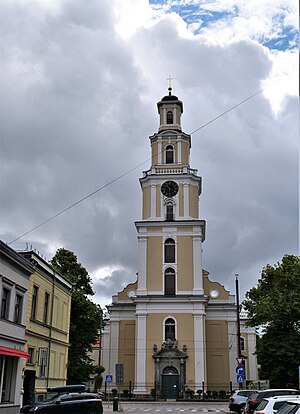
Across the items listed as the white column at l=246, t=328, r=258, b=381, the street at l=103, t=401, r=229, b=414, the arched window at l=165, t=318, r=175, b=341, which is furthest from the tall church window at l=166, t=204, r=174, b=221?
the street at l=103, t=401, r=229, b=414

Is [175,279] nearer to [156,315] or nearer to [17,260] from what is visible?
[156,315]

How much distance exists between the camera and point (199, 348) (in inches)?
2111

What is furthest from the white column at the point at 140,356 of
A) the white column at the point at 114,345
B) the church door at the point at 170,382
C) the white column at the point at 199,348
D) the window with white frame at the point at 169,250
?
the window with white frame at the point at 169,250

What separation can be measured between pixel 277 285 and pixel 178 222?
17127 millimetres

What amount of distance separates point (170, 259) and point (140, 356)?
1056 centimetres

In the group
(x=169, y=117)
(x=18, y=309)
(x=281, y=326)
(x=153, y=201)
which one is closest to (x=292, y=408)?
(x=18, y=309)

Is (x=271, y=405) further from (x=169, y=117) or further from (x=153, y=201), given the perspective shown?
(x=169, y=117)

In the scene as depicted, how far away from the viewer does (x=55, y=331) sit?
32.4 metres

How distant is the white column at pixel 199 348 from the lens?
5259 centimetres

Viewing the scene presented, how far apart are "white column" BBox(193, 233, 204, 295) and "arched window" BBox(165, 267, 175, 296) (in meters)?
2.38

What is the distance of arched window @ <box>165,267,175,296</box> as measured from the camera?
5656 cm

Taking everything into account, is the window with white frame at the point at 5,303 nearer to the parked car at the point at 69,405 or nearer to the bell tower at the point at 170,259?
the parked car at the point at 69,405

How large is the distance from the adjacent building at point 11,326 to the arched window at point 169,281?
A: 31.6 m

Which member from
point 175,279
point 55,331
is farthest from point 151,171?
point 55,331
